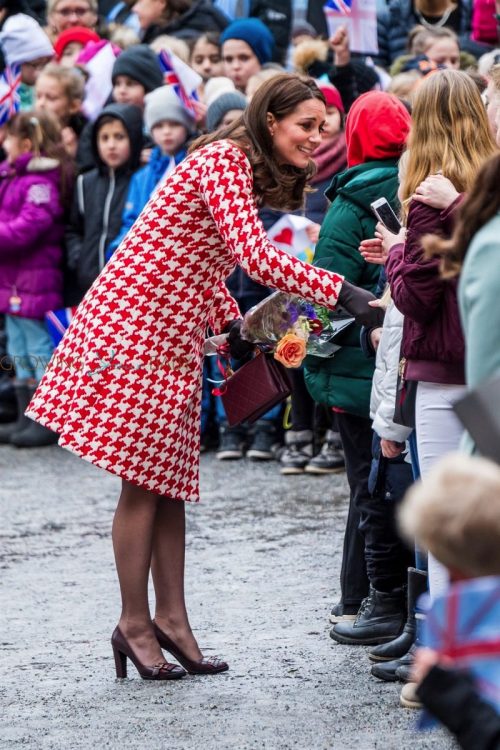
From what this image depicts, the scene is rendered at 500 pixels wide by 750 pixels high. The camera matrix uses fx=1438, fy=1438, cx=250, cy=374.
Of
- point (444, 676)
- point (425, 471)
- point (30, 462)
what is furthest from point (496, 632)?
point (30, 462)

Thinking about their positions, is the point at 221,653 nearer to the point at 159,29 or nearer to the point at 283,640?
the point at 283,640

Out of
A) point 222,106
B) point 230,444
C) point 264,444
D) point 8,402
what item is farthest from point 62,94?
point 264,444

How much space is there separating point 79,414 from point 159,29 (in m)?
8.07

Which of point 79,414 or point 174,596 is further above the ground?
point 79,414

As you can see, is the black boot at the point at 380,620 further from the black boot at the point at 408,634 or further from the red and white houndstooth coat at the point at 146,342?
the red and white houndstooth coat at the point at 146,342

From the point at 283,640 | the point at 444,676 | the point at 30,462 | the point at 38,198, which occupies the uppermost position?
the point at 444,676

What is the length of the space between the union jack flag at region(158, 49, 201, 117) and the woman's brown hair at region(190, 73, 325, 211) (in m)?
5.05

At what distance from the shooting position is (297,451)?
8844 mm

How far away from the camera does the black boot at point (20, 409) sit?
10477 millimetres

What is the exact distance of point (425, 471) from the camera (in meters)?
4.49

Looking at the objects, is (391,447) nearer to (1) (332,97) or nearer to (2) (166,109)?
(1) (332,97)

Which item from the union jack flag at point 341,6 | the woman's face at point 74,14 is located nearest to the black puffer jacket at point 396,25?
the union jack flag at point 341,6

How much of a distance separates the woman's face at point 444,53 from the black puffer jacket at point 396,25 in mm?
1278

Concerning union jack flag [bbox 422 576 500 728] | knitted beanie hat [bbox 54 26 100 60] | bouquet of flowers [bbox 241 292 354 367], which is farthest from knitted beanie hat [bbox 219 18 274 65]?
union jack flag [bbox 422 576 500 728]
